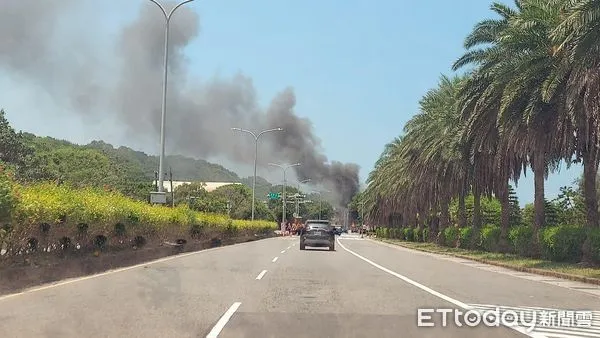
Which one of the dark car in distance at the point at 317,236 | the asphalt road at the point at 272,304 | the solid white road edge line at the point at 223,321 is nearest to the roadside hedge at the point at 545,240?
the asphalt road at the point at 272,304

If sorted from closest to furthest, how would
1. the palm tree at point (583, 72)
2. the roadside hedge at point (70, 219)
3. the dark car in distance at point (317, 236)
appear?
1. the roadside hedge at point (70, 219)
2. the palm tree at point (583, 72)
3. the dark car in distance at point (317, 236)

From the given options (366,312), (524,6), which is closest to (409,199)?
(524,6)

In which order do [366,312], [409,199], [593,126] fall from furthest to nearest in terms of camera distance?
[409,199] < [593,126] < [366,312]

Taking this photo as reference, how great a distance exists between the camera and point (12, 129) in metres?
71.6

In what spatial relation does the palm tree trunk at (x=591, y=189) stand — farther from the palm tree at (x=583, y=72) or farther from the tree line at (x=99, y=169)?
the tree line at (x=99, y=169)

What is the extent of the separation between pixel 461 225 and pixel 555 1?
2324cm

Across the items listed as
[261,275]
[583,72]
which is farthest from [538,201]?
[261,275]

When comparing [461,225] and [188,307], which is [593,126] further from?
[461,225]

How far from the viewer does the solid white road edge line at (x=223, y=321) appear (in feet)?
29.1

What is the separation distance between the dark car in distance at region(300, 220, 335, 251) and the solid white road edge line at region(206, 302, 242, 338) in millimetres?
→ 25901

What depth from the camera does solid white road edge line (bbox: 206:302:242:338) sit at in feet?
29.1

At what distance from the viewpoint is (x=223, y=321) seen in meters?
10.0

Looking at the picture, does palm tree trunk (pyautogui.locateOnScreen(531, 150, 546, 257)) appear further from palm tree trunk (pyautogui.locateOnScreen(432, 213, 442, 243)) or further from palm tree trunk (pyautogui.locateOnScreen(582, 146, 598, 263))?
palm tree trunk (pyautogui.locateOnScreen(432, 213, 442, 243))

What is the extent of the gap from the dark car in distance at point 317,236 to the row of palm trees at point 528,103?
8580 mm
